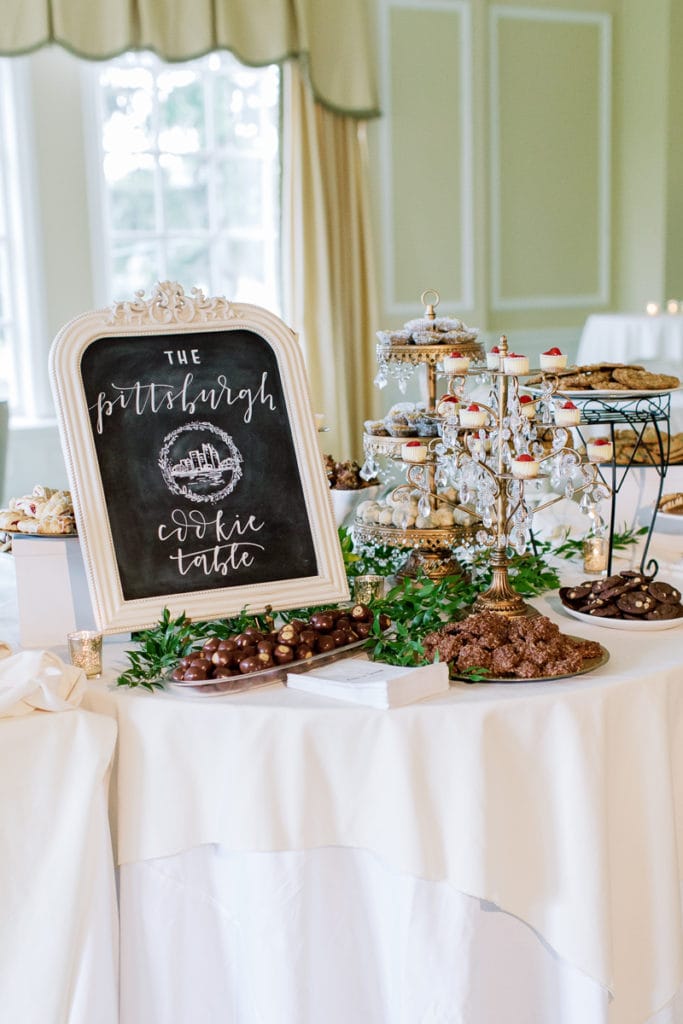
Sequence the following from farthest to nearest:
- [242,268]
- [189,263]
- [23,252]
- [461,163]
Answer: [461,163], [242,268], [189,263], [23,252]

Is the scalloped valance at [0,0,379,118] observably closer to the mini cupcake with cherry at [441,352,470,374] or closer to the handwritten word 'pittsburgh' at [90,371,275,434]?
the handwritten word 'pittsburgh' at [90,371,275,434]

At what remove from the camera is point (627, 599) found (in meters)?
1.81

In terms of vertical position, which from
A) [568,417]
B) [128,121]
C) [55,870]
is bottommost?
[55,870]

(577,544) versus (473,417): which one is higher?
(473,417)

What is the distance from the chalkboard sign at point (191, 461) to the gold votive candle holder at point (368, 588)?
9 centimetres

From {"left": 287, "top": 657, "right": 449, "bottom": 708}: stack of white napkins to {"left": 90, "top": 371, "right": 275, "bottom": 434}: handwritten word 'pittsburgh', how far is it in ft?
1.69

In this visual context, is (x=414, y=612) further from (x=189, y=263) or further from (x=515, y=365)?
(x=189, y=263)

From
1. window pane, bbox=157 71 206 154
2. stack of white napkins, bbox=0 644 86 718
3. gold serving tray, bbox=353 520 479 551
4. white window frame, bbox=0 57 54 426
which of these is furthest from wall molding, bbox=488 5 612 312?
stack of white napkins, bbox=0 644 86 718

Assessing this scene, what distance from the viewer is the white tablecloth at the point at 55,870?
147cm

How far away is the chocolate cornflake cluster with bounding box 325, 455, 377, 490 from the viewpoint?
2.54 m

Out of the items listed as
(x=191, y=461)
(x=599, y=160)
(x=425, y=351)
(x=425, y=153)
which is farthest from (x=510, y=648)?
(x=599, y=160)

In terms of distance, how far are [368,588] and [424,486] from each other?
217 millimetres

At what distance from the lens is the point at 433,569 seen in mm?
2047

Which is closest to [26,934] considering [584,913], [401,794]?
[401,794]
